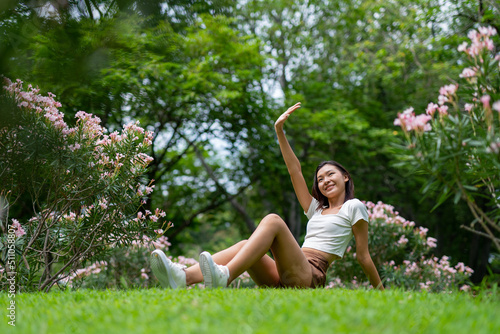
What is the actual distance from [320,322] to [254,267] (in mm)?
1750

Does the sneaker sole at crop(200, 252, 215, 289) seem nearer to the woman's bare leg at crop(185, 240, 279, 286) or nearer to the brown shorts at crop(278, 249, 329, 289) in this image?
the woman's bare leg at crop(185, 240, 279, 286)

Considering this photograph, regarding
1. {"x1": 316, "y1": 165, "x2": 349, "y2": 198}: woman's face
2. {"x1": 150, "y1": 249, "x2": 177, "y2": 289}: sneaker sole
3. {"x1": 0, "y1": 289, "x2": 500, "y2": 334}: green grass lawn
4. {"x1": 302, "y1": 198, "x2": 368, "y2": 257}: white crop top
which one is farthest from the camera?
{"x1": 316, "y1": 165, "x2": 349, "y2": 198}: woman's face

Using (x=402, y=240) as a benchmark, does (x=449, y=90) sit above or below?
above

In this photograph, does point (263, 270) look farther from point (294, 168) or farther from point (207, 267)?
point (294, 168)

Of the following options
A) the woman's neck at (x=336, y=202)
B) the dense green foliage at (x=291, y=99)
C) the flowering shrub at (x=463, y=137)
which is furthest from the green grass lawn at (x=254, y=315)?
the dense green foliage at (x=291, y=99)

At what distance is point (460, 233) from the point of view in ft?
38.9

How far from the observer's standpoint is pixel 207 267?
2652 mm

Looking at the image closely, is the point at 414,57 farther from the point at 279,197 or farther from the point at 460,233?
the point at 460,233

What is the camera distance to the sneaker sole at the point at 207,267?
2.64 metres

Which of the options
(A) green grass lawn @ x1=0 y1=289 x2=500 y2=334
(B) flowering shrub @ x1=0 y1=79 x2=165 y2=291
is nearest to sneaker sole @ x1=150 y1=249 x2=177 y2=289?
(A) green grass lawn @ x1=0 y1=289 x2=500 y2=334

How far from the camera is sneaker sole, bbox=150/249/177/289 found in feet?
8.55

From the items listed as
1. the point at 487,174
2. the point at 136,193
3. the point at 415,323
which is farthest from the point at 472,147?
the point at 136,193

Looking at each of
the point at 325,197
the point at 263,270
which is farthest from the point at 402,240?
the point at 263,270

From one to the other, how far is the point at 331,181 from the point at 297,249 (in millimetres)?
881
